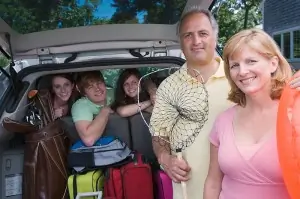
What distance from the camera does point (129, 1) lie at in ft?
9.38

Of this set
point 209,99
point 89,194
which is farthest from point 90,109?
point 209,99

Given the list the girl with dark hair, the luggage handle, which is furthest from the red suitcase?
the girl with dark hair

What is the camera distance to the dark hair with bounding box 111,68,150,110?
3094 millimetres

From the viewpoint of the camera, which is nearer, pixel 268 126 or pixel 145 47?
pixel 268 126

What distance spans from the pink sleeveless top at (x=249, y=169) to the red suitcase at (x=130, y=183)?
116cm

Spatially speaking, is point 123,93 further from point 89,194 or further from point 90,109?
point 89,194

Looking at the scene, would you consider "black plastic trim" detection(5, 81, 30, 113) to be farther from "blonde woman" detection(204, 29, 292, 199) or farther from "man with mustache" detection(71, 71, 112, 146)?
"blonde woman" detection(204, 29, 292, 199)

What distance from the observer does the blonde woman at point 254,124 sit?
1.39 meters

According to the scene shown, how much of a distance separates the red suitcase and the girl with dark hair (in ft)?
1.65

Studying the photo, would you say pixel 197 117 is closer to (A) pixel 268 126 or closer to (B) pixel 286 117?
(A) pixel 268 126

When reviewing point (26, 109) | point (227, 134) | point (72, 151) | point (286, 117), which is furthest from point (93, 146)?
point (286, 117)

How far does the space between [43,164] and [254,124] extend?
1.68 metres

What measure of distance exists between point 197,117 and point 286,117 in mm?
654

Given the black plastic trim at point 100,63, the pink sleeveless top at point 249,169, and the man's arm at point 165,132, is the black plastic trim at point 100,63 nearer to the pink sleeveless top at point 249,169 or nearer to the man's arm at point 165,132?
the man's arm at point 165,132
